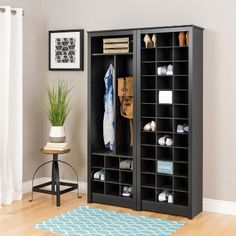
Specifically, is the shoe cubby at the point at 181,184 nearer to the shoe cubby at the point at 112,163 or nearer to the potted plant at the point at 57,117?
the shoe cubby at the point at 112,163

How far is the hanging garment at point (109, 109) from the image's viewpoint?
5.04 metres

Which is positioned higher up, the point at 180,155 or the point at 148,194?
the point at 180,155

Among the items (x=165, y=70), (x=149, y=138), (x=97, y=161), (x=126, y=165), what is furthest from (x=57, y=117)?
Answer: (x=165, y=70)

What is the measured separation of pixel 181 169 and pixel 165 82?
89cm

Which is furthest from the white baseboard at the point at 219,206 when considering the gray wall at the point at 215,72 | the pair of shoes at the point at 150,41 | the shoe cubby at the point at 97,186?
the pair of shoes at the point at 150,41

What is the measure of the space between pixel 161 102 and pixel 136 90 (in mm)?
280

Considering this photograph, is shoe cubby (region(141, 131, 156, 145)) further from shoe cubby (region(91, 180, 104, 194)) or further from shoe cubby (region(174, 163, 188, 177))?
shoe cubby (region(91, 180, 104, 194))

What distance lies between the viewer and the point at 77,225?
4.33 m

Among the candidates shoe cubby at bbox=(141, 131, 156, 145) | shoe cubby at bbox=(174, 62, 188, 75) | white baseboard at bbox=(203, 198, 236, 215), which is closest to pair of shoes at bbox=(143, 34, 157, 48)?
shoe cubby at bbox=(174, 62, 188, 75)

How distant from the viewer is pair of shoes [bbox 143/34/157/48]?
469 centimetres

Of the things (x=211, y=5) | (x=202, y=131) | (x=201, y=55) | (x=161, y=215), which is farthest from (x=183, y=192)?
(x=211, y=5)

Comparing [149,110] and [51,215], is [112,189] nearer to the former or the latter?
[51,215]

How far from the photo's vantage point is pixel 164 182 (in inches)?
192

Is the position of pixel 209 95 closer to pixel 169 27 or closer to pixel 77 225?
pixel 169 27
